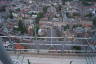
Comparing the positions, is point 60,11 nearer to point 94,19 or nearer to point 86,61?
point 94,19

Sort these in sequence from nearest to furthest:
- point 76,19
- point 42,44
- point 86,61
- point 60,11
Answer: point 86,61 → point 42,44 → point 76,19 → point 60,11

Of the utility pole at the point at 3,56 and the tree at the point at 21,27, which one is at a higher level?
the utility pole at the point at 3,56

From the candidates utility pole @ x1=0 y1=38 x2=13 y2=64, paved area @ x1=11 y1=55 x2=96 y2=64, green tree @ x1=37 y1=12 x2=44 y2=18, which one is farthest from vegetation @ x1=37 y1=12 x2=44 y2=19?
utility pole @ x1=0 y1=38 x2=13 y2=64

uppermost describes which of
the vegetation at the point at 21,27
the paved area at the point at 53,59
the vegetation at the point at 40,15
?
the vegetation at the point at 40,15

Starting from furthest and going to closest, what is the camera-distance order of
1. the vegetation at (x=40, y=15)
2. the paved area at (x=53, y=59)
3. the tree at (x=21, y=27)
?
the vegetation at (x=40, y=15)
the tree at (x=21, y=27)
the paved area at (x=53, y=59)

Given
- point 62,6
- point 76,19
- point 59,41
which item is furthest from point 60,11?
point 59,41

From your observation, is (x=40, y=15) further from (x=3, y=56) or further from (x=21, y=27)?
(x=3, y=56)

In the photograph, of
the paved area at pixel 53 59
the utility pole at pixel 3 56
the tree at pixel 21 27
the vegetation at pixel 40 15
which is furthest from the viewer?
the vegetation at pixel 40 15

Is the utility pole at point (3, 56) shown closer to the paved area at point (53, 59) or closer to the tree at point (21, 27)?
the paved area at point (53, 59)

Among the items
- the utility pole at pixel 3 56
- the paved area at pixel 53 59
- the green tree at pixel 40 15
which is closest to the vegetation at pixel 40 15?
the green tree at pixel 40 15

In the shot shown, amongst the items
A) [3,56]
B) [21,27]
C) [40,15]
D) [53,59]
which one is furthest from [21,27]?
[3,56]
